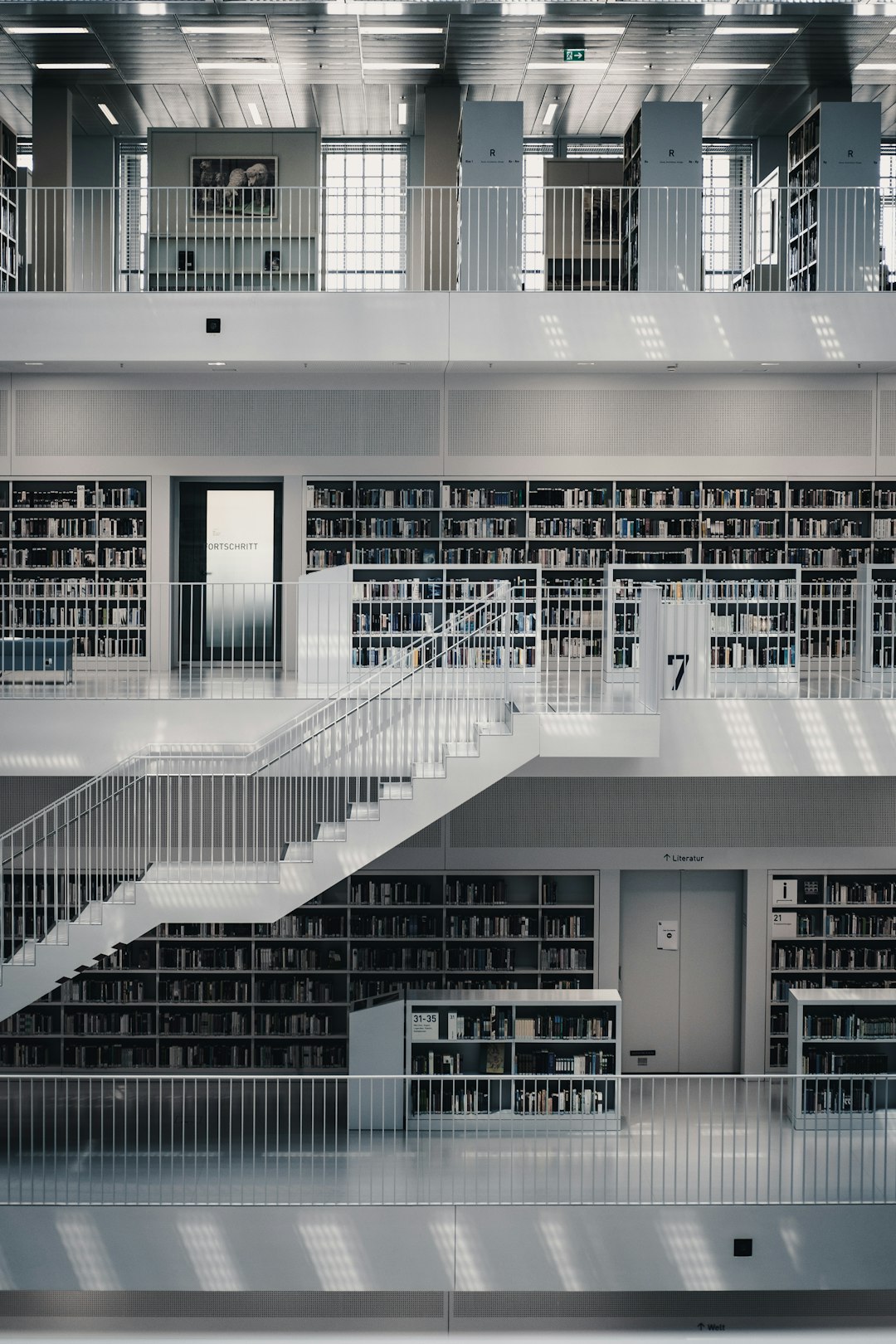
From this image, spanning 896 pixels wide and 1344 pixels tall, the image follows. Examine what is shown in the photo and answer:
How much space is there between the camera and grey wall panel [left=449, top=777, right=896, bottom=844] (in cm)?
1167

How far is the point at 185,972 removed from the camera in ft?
38.4

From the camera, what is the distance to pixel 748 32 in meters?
11.4

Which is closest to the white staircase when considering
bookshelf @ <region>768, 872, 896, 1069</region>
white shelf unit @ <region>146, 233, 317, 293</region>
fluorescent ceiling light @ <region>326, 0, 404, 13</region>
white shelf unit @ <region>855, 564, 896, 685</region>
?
white shelf unit @ <region>855, 564, 896, 685</region>

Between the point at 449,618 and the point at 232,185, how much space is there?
19.6 ft

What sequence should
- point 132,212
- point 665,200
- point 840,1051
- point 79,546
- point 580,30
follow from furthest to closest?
point 132,212
point 79,546
point 665,200
point 580,30
point 840,1051

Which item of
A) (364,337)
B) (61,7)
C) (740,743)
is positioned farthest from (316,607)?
(61,7)

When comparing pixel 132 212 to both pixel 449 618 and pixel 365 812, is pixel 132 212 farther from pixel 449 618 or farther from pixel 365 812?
pixel 365 812

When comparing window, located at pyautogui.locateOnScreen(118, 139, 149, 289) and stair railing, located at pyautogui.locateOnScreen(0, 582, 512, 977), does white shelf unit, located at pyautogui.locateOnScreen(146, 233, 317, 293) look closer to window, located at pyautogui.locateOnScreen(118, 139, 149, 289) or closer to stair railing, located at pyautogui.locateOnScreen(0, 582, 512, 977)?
window, located at pyautogui.locateOnScreen(118, 139, 149, 289)

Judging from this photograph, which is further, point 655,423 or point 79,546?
point 79,546

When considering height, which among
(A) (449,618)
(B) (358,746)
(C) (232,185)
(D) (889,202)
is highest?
(D) (889,202)

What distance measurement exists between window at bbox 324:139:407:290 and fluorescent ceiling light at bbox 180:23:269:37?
2.40 metres

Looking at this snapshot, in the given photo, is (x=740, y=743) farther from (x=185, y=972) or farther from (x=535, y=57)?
(x=535, y=57)

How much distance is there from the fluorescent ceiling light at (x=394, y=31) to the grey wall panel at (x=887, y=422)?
5.23 metres

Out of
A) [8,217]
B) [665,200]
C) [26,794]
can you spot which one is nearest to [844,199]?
[665,200]
